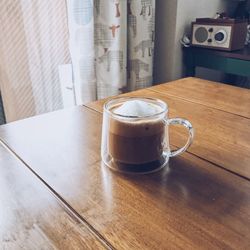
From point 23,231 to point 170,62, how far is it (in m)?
1.62

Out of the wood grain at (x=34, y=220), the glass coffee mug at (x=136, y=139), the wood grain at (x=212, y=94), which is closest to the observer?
the wood grain at (x=34, y=220)

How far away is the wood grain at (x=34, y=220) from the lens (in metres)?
0.40

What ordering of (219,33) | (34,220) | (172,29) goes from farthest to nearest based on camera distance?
(172,29) < (219,33) < (34,220)

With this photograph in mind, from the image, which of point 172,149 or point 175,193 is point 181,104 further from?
point 175,193

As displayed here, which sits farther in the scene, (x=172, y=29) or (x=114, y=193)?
(x=172, y=29)

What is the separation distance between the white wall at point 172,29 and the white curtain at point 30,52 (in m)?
0.61

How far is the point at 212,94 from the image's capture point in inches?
39.4

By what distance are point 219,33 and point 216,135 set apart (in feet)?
3.88

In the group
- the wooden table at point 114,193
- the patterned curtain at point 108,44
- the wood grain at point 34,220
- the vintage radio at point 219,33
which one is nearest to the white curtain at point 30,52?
the patterned curtain at point 108,44

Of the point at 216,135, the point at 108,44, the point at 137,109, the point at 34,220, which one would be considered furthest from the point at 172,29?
the point at 34,220

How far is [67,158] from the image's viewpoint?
0.61 m

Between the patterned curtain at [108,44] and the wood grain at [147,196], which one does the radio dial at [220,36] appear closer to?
the patterned curtain at [108,44]

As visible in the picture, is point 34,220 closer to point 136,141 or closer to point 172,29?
point 136,141

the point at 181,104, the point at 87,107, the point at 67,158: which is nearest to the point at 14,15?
the point at 87,107
